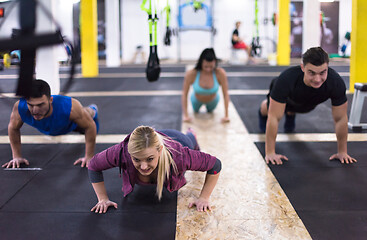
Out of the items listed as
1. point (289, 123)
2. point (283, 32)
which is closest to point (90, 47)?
point (283, 32)

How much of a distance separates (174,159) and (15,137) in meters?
1.42

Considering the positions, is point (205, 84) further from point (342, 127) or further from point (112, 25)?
point (112, 25)

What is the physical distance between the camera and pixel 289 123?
408 centimetres

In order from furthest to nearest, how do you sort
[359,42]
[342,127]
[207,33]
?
1. [207,33]
2. [359,42]
3. [342,127]

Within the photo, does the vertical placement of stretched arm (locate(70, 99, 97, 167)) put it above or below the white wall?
below

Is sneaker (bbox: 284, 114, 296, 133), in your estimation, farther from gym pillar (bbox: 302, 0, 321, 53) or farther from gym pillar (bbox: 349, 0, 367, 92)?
gym pillar (bbox: 302, 0, 321, 53)

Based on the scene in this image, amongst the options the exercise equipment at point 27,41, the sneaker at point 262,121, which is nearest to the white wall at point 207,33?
the sneaker at point 262,121

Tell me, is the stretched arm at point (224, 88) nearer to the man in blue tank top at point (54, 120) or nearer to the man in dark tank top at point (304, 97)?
the man in dark tank top at point (304, 97)

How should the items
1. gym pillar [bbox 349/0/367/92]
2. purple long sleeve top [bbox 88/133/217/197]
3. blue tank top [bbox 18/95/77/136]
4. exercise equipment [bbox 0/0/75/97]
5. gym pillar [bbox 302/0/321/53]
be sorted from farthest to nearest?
gym pillar [bbox 302/0/321/53] → gym pillar [bbox 349/0/367/92] → blue tank top [bbox 18/95/77/136] → purple long sleeve top [bbox 88/133/217/197] → exercise equipment [bbox 0/0/75/97]

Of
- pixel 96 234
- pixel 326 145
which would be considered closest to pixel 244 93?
pixel 326 145

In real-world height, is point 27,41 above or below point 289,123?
above

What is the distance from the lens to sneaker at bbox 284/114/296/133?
4.07 metres

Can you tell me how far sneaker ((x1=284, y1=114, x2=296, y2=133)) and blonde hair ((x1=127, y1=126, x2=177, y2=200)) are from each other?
7.29ft

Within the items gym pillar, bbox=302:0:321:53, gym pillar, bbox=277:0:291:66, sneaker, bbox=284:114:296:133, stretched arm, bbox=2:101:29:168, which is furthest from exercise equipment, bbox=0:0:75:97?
gym pillar, bbox=277:0:291:66
